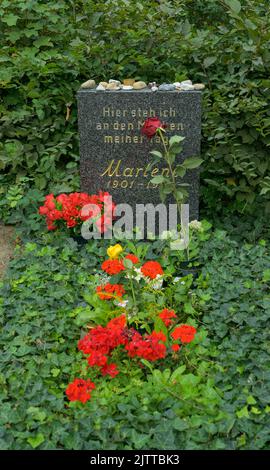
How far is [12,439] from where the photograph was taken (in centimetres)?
283

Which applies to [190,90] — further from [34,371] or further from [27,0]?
[34,371]

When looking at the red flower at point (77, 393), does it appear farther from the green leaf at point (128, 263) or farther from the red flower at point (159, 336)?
the green leaf at point (128, 263)

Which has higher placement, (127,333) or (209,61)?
(209,61)

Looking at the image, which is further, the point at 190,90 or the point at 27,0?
the point at 27,0

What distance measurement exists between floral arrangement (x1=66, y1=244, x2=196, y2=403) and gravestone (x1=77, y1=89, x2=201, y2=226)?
1.05 m

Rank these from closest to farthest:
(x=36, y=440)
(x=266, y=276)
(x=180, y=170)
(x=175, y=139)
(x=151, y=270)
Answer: (x=36, y=440)
(x=151, y=270)
(x=266, y=276)
(x=175, y=139)
(x=180, y=170)

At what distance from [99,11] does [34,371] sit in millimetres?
3241

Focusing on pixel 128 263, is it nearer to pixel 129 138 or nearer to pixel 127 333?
pixel 127 333

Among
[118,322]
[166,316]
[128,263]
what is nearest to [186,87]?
[128,263]

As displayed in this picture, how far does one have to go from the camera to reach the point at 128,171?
16.1 feet

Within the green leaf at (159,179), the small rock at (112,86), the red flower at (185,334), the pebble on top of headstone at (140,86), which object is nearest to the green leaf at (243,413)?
the red flower at (185,334)

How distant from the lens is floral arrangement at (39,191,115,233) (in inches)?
181

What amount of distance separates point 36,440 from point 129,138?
252 cm

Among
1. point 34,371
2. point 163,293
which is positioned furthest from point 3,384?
point 163,293
